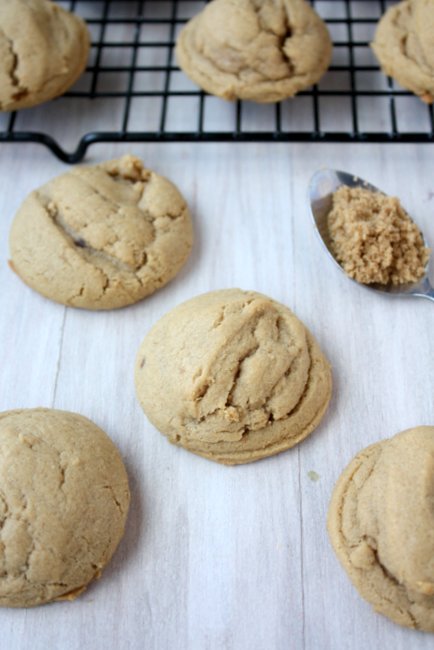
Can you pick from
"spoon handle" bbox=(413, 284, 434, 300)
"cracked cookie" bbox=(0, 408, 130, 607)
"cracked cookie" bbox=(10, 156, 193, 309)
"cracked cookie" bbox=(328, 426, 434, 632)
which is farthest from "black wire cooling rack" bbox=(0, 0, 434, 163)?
"cracked cookie" bbox=(328, 426, 434, 632)

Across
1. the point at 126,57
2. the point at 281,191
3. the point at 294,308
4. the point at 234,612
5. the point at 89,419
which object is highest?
the point at 126,57

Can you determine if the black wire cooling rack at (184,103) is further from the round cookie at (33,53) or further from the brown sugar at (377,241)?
the brown sugar at (377,241)

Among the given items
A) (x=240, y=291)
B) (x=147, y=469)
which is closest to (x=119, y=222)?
(x=240, y=291)

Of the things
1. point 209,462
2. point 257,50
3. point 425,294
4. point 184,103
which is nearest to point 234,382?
point 209,462

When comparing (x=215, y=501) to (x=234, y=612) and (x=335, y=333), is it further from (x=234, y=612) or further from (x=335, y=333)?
(x=335, y=333)

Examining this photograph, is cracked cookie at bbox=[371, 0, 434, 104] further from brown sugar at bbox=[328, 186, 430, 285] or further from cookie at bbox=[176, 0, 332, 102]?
brown sugar at bbox=[328, 186, 430, 285]

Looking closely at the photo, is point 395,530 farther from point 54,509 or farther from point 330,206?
point 330,206
